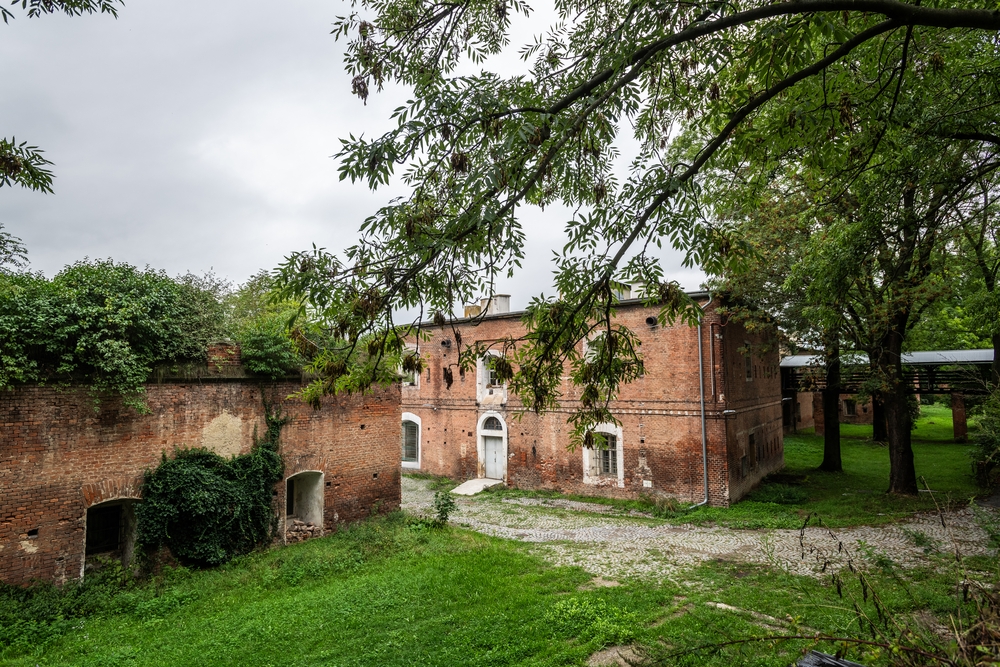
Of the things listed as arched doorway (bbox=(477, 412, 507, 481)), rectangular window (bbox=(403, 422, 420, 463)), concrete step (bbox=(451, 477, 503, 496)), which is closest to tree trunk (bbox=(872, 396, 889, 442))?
arched doorway (bbox=(477, 412, 507, 481))

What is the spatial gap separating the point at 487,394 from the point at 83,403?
1359cm

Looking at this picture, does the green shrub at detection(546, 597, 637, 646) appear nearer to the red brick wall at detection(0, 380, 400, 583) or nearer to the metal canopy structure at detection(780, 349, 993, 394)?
the red brick wall at detection(0, 380, 400, 583)

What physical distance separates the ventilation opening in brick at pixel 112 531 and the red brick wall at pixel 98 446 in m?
0.68

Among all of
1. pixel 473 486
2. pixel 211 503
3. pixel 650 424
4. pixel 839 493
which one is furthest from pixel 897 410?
pixel 211 503

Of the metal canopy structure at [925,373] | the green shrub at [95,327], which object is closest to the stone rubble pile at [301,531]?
the green shrub at [95,327]

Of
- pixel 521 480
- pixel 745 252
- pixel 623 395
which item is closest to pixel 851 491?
pixel 623 395

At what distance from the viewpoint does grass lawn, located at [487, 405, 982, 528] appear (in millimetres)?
13766

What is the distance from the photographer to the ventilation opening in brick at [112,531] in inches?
360

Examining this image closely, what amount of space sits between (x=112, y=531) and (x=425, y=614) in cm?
597

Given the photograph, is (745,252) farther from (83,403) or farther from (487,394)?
(487,394)

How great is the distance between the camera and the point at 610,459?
17.4 metres

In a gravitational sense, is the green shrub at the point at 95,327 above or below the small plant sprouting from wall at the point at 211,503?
above

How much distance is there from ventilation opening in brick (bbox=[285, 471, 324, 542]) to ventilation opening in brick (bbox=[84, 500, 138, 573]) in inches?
113

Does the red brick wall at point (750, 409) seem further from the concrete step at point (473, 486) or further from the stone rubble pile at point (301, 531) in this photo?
the stone rubble pile at point (301, 531)
